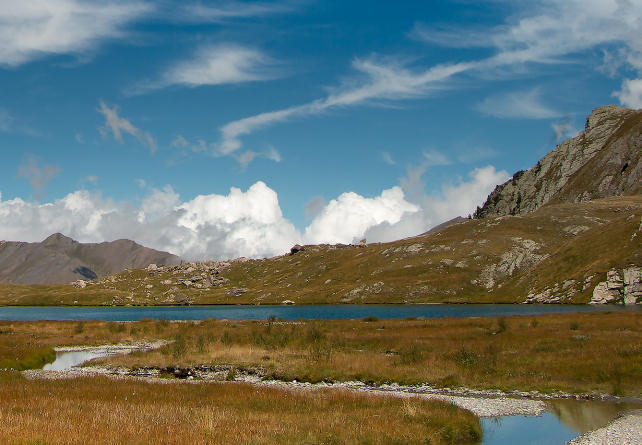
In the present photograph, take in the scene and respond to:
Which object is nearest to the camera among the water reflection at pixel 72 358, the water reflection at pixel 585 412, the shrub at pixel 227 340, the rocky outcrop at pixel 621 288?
the water reflection at pixel 585 412

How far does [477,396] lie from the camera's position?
34844 mm

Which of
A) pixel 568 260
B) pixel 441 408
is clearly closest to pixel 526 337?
pixel 441 408

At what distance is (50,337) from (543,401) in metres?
72.3

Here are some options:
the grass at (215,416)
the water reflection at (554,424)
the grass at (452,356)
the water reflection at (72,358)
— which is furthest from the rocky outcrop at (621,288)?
the grass at (215,416)

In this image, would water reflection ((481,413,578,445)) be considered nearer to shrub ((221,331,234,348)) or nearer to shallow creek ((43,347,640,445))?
shallow creek ((43,347,640,445))

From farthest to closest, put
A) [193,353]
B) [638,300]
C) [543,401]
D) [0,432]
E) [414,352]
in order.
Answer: [638,300], [193,353], [414,352], [543,401], [0,432]

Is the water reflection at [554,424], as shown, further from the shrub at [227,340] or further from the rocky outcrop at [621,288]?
the rocky outcrop at [621,288]

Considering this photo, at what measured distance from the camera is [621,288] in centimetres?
14850

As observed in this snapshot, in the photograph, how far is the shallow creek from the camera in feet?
81.8

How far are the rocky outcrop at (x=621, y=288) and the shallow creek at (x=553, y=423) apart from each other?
5145 inches

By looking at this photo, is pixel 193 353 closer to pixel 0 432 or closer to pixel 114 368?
pixel 114 368

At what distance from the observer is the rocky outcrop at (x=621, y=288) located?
144m

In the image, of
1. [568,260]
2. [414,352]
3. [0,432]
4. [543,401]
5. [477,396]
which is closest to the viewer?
[0,432]

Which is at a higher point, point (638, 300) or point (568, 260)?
point (568, 260)
